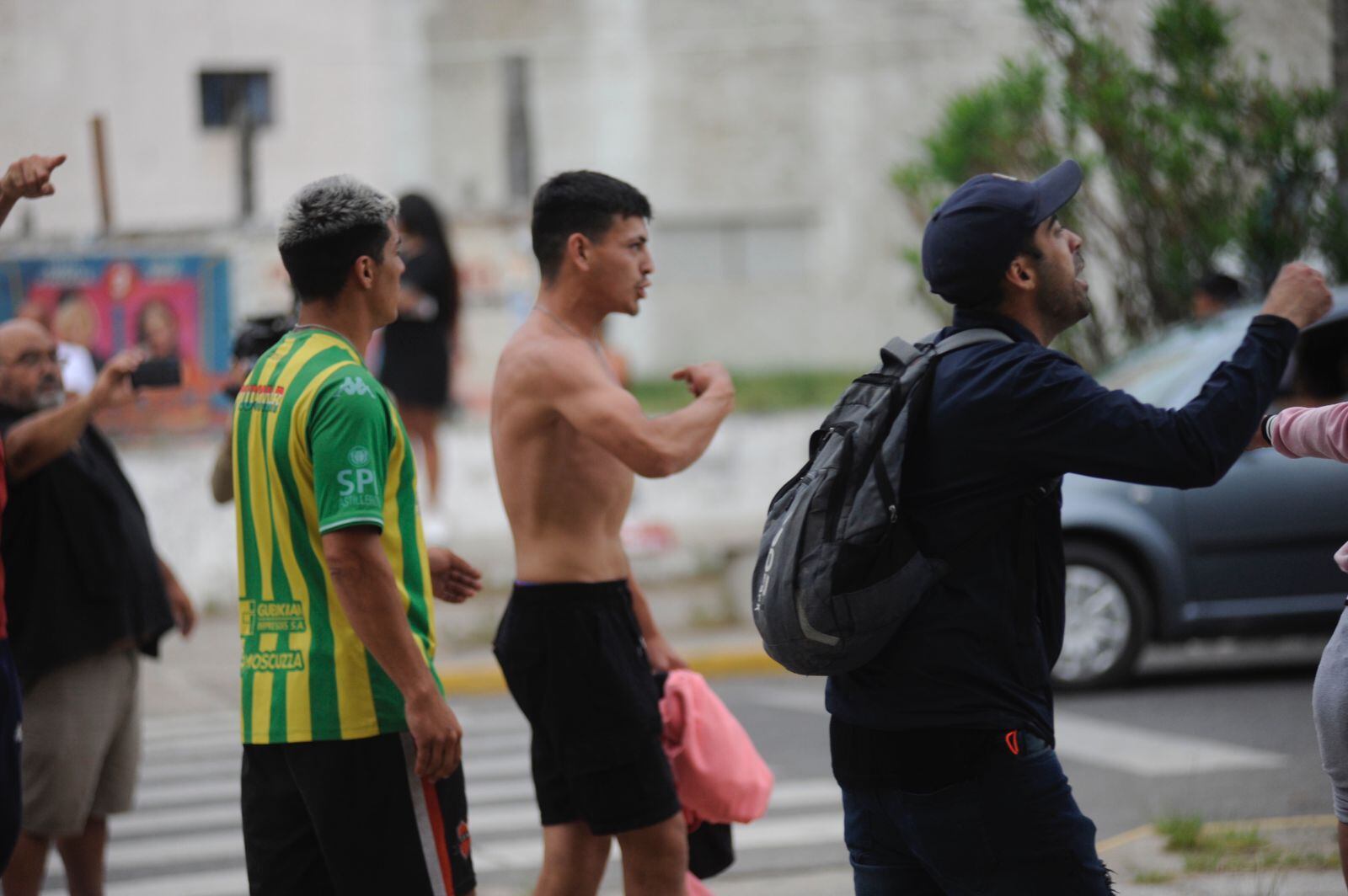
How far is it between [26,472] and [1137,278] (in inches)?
340

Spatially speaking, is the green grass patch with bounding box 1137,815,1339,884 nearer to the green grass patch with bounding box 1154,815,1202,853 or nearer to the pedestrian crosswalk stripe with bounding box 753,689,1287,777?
the green grass patch with bounding box 1154,815,1202,853

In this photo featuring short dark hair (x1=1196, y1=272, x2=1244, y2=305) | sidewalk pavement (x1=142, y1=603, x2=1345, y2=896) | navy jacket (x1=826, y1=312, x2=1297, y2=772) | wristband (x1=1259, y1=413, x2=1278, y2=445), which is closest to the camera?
navy jacket (x1=826, y1=312, x2=1297, y2=772)

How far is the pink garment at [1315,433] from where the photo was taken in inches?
145

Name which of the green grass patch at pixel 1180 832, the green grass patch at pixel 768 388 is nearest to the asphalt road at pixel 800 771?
the green grass patch at pixel 1180 832

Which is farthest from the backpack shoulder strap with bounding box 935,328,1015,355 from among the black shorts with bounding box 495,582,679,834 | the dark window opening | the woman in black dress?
the dark window opening

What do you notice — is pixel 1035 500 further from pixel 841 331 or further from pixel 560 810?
pixel 841 331

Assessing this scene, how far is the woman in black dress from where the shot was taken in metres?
12.3

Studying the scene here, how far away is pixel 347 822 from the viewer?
11.7 ft

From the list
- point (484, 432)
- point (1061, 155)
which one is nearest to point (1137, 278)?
point (1061, 155)

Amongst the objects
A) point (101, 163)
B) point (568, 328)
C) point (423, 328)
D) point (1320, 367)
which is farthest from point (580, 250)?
point (423, 328)

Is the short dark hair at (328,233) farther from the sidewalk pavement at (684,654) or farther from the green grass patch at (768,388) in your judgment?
the green grass patch at (768,388)

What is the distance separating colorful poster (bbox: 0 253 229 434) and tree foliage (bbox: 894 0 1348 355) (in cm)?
650

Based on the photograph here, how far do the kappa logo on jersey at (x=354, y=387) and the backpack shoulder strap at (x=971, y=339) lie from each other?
1160 mm

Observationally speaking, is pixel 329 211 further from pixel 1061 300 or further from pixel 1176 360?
pixel 1176 360
